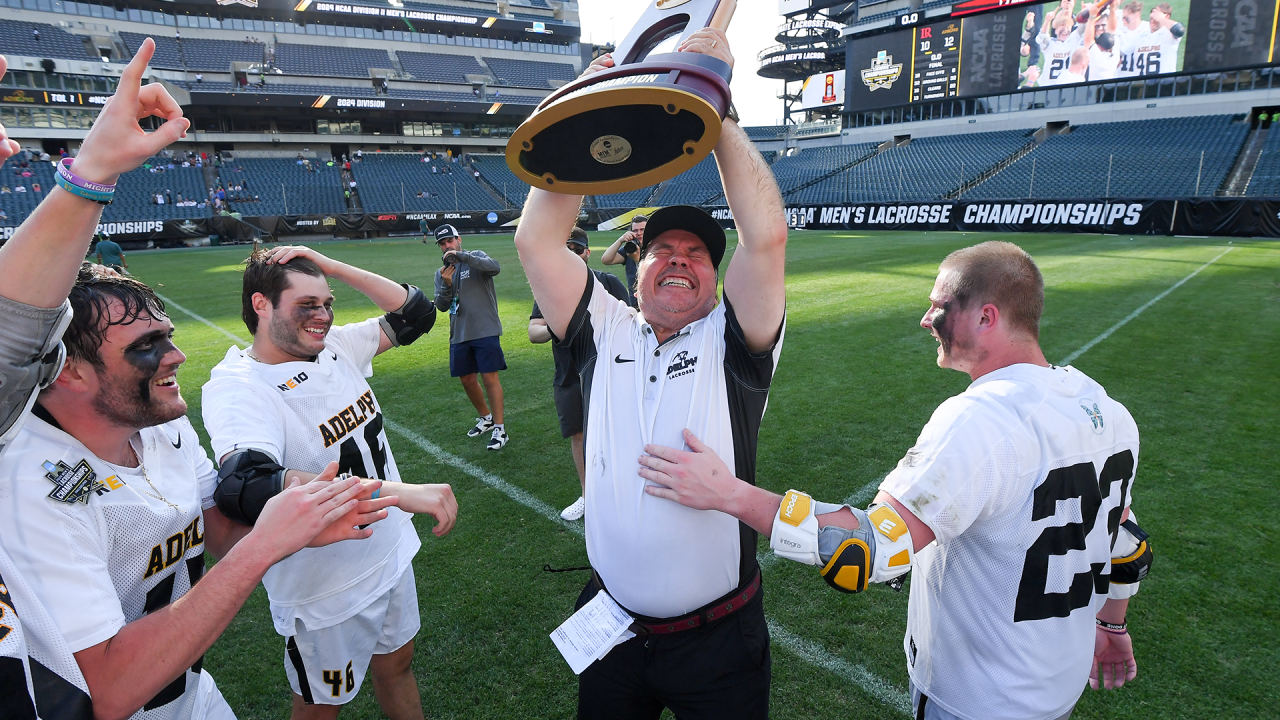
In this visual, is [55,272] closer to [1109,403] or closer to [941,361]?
[941,361]

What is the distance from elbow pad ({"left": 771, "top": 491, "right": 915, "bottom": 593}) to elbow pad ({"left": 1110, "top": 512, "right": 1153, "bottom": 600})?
113cm

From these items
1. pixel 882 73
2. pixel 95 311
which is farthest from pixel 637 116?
pixel 882 73

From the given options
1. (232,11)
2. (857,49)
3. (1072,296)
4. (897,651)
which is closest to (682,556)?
(897,651)

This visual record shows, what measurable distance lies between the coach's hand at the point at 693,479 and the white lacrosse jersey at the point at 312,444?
1622mm

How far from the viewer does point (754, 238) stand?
2189 millimetres

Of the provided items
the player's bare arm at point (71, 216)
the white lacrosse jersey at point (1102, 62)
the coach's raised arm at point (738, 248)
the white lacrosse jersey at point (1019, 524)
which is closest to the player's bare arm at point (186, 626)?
the player's bare arm at point (71, 216)

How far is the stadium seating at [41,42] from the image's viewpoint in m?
42.2

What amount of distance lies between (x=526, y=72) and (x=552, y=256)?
6698 cm

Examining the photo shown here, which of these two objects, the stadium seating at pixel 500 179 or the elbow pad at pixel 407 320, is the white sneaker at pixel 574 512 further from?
the stadium seating at pixel 500 179

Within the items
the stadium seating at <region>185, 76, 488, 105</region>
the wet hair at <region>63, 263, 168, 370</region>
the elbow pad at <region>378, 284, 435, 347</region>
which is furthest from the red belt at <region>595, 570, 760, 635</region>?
the stadium seating at <region>185, 76, 488, 105</region>

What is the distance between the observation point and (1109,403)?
2.12 m

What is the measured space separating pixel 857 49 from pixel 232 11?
160 ft

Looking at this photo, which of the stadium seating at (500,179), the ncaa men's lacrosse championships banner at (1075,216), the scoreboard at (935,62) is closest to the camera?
the ncaa men's lacrosse championships banner at (1075,216)

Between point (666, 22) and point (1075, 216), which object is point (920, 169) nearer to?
point (1075, 216)
